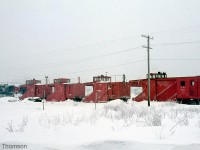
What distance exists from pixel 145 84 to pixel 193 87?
6081mm

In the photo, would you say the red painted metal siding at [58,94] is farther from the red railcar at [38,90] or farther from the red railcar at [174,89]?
the red railcar at [174,89]

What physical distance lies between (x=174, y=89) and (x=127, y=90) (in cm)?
727

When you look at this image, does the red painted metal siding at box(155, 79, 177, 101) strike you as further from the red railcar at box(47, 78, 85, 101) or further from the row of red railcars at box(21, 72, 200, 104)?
the red railcar at box(47, 78, 85, 101)

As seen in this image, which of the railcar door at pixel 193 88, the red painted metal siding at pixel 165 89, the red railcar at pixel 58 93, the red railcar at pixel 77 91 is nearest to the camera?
the railcar door at pixel 193 88

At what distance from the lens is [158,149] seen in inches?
191

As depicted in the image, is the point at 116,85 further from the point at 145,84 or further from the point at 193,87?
the point at 193,87

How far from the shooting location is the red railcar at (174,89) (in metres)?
24.3

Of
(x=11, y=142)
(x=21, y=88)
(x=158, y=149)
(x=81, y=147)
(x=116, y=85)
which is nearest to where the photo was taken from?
(x=158, y=149)

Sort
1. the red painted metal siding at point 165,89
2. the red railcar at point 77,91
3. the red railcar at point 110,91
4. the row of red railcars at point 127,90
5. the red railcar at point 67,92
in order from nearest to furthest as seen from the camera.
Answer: the row of red railcars at point 127,90
the red painted metal siding at point 165,89
the red railcar at point 110,91
the red railcar at point 77,91
the red railcar at point 67,92

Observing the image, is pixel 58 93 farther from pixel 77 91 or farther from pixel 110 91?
pixel 110 91

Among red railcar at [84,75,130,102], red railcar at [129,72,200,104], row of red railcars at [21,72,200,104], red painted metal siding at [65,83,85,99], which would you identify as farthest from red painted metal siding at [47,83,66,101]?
red railcar at [129,72,200,104]

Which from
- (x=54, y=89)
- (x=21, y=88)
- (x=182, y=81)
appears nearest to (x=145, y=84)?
(x=182, y=81)

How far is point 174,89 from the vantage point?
26.5m

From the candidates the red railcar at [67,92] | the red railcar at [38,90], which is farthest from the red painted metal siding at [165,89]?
the red railcar at [38,90]
